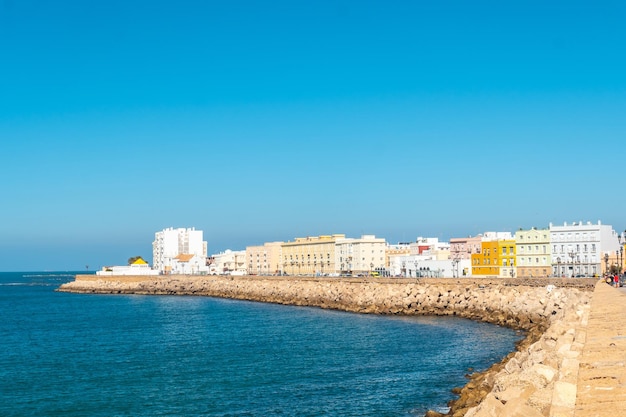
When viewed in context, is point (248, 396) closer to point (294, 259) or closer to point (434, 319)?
point (434, 319)

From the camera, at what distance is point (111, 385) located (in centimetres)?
2570

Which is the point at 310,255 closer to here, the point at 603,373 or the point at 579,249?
the point at 579,249

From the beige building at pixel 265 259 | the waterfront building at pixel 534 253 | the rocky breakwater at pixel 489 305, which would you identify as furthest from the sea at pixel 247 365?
the beige building at pixel 265 259

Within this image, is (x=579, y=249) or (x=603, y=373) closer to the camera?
(x=603, y=373)

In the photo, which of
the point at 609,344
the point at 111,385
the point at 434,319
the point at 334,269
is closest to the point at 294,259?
the point at 334,269

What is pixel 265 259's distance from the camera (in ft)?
450

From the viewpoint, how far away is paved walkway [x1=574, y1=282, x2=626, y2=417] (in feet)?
31.8

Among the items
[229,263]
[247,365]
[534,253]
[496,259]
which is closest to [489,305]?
[247,365]

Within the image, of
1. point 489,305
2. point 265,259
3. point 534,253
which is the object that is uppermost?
point 534,253

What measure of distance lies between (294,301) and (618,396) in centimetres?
5934

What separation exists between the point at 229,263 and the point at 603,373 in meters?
144

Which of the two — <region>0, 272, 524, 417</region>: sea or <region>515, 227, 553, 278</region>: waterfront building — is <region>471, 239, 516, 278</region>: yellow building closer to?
<region>515, 227, 553, 278</region>: waterfront building

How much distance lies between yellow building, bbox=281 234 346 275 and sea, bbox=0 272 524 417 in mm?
67828

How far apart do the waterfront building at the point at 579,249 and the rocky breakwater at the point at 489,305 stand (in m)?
20.0
